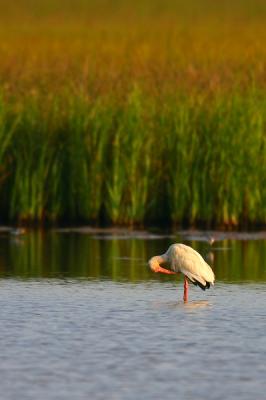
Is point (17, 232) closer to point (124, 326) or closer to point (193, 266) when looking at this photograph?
point (193, 266)

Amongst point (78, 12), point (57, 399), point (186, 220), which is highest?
point (78, 12)

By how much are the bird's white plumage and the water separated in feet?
0.68

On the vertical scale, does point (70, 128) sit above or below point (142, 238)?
above

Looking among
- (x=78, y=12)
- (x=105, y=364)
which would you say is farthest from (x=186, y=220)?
(x=78, y=12)

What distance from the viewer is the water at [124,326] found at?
26.7 feet

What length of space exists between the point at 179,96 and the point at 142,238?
7.98 feet

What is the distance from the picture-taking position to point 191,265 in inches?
466

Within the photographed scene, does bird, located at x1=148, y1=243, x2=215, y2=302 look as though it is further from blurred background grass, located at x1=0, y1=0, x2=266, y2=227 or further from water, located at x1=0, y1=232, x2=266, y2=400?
blurred background grass, located at x1=0, y1=0, x2=266, y2=227

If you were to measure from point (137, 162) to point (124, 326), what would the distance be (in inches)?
274

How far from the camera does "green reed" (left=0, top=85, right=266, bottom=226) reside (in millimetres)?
16703

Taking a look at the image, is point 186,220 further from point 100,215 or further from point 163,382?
point 163,382

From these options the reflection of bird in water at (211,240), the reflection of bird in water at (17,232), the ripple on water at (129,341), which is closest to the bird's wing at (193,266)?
the ripple on water at (129,341)

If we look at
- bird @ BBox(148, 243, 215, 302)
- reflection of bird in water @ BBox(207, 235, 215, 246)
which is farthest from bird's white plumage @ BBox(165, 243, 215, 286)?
reflection of bird in water @ BBox(207, 235, 215, 246)

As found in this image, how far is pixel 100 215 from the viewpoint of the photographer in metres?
17.2
